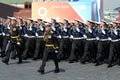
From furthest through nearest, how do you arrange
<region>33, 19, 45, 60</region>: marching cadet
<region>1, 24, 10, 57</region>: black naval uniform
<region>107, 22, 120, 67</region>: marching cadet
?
1. <region>1, 24, 10, 57</region>: black naval uniform
2. <region>33, 19, 45, 60</region>: marching cadet
3. <region>107, 22, 120, 67</region>: marching cadet

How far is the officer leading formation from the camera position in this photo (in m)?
18.1

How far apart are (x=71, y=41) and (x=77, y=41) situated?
1.62 feet

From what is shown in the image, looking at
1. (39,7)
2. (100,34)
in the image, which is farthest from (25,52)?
(39,7)

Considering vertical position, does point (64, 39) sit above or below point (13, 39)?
below

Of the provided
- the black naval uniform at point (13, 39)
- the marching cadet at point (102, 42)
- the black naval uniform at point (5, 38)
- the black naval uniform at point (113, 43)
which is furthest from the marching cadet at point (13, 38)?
the black naval uniform at point (113, 43)

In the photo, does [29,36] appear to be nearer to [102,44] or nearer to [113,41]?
[102,44]

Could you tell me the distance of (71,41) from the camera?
19.5 metres

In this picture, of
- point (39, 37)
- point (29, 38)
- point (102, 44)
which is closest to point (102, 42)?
point (102, 44)

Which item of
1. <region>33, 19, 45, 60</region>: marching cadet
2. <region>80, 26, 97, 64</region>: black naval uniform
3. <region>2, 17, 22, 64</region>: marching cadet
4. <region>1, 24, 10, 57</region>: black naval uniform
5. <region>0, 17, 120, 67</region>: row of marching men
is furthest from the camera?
<region>1, 24, 10, 57</region>: black naval uniform

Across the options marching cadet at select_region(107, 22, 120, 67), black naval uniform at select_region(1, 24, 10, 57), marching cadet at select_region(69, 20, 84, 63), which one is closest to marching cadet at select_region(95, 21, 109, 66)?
marching cadet at select_region(107, 22, 120, 67)

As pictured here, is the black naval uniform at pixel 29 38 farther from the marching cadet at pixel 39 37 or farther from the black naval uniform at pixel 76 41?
the black naval uniform at pixel 76 41

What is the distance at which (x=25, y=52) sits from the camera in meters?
20.2

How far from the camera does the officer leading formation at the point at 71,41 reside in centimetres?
1806

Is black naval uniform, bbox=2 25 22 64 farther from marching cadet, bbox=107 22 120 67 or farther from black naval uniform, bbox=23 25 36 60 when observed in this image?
marching cadet, bbox=107 22 120 67
